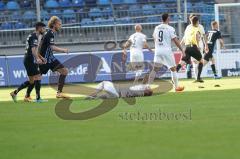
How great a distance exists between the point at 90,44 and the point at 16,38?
347 cm

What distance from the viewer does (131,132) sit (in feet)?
33.2

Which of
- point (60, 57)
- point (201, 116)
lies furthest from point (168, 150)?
point (60, 57)

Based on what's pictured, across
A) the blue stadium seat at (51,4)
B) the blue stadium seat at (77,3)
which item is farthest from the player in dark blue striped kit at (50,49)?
the blue stadium seat at (51,4)

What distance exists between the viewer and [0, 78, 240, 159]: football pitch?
8.22 meters

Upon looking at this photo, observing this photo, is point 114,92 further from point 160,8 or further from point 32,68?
point 160,8

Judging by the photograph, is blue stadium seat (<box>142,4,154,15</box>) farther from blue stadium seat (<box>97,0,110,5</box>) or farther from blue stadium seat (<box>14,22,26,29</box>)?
blue stadium seat (<box>14,22,26,29</box>)

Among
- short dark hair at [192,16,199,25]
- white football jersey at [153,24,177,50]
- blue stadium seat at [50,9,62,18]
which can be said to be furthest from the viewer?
blue stadium seat at [50,9,62,18]

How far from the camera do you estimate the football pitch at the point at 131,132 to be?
8.22 m

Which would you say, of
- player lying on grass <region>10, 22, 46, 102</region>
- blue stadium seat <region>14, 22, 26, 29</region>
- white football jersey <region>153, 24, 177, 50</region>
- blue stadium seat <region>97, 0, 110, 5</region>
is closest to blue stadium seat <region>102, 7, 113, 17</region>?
blue stadium seat <region>97, 0, 110, 5</region>

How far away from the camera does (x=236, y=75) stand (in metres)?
30.0

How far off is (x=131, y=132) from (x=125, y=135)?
341 millimetres

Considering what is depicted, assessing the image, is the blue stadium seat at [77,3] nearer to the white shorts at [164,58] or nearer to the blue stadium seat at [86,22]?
the blue stadium seat at [86,22]

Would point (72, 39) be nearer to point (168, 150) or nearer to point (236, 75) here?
point (236, 75)

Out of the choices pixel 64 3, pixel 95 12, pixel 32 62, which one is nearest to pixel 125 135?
pixel 32 62
